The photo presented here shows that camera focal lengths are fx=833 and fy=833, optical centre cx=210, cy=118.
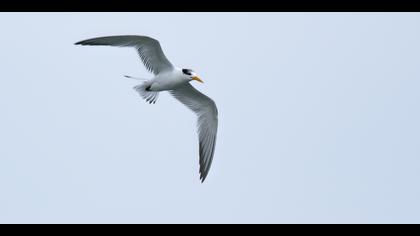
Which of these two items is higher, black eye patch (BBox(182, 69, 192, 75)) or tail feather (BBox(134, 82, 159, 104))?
black eye patch (BBox(182, 69, 192, 75))

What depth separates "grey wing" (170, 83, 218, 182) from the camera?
12250mm

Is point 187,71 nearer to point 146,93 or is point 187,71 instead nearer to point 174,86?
point 174,86

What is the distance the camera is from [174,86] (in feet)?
38.2

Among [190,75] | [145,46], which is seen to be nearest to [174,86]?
[190,75]

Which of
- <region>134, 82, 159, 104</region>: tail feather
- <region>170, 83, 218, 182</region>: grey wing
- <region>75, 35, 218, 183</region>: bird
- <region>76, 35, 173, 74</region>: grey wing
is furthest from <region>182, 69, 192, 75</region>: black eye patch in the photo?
<region>170, 83, 218, 182</region>: grey wing

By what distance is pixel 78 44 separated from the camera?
1054 centimetres

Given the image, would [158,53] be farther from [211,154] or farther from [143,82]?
[211,154]

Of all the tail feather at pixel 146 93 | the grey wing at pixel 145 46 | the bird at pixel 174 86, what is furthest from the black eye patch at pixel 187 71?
the tail feather at pixel 146 93

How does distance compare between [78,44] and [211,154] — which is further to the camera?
[211,154]

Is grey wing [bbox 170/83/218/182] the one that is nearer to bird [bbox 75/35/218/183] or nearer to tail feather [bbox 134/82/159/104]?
bird [bbox 75/35/218/183]

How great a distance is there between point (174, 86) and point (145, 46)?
0.80 meters
